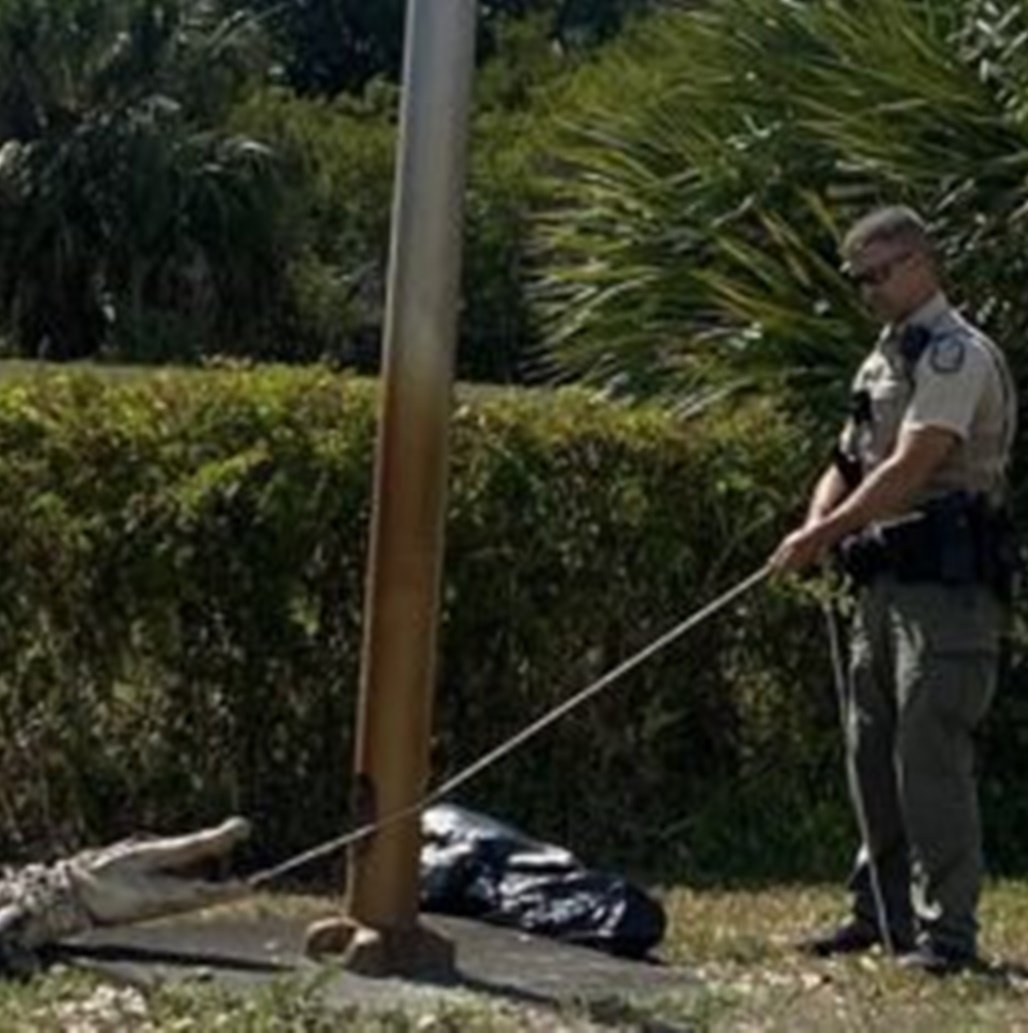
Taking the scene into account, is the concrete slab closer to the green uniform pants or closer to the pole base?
the pole base

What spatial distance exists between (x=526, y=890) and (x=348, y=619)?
1.75 m

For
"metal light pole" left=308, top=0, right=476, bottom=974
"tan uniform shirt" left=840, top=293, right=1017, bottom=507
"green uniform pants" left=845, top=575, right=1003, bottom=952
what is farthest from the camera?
"green uniform pants" left=845, top=575, right=1003, bottom=952

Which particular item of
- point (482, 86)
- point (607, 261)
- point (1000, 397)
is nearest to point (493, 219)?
point (482, 86)

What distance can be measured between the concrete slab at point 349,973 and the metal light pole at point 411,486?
0.50 feet

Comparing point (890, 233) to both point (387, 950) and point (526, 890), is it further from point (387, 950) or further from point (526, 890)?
point (387, 950)

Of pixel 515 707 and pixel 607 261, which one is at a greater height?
pixel 607 261

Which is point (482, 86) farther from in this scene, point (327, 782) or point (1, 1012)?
point (1, 1012)

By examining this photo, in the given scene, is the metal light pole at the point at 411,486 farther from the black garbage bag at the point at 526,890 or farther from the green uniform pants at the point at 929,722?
the green uniform pants at the point at 929,722

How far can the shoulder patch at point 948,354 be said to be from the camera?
7754 mm

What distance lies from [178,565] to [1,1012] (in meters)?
2.91

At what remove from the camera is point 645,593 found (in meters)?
10.5

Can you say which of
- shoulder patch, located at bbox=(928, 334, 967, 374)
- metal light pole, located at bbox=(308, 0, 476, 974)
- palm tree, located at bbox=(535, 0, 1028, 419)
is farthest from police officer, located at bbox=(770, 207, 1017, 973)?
palm tree, located at bbox=(535, 0, 1028, 419)

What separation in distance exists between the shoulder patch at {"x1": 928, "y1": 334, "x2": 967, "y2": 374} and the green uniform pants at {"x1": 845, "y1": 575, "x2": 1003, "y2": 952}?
520 mm

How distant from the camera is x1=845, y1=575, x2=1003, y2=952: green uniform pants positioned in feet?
25.8
